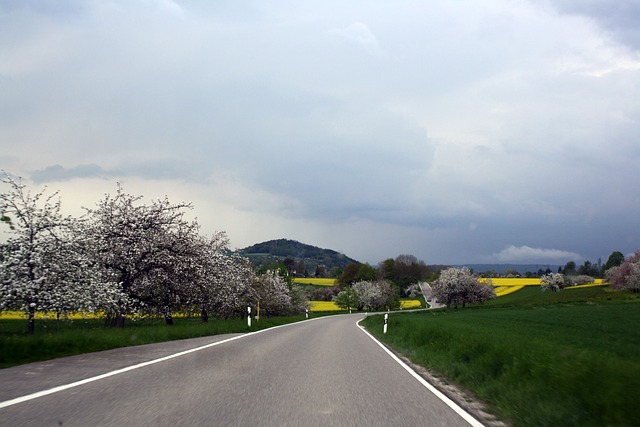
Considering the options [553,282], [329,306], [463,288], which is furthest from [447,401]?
[553,282]

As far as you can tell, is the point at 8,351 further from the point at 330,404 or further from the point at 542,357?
the point at 542,357

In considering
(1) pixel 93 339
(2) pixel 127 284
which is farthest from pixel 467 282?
(1) pixel 93 339

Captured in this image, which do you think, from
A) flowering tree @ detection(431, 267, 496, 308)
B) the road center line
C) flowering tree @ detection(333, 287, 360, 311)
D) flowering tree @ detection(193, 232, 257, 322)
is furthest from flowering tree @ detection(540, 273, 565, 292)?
the road center line

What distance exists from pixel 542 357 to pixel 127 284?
877 inches

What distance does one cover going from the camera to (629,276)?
272 feet

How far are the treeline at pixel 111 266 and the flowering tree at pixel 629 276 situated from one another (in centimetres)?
6798

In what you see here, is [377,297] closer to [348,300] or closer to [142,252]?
[348,300]

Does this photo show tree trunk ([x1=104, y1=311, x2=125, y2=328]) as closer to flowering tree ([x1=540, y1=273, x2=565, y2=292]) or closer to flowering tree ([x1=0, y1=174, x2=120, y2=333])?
flowering tree ([x1=0, y1=174, x2=120, y2=333])

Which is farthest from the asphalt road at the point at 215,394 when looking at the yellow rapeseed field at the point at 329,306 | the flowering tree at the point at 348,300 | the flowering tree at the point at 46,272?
the flowering tree at the point at 348,300

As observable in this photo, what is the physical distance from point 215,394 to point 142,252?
20.6 metres

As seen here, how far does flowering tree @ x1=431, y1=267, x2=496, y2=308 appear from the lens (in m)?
100

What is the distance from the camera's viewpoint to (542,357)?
884 cm

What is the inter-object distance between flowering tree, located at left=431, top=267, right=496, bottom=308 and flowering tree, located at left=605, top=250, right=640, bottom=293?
20904mm

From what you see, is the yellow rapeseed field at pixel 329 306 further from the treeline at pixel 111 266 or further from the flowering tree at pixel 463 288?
the treeline at pixel 111 266
